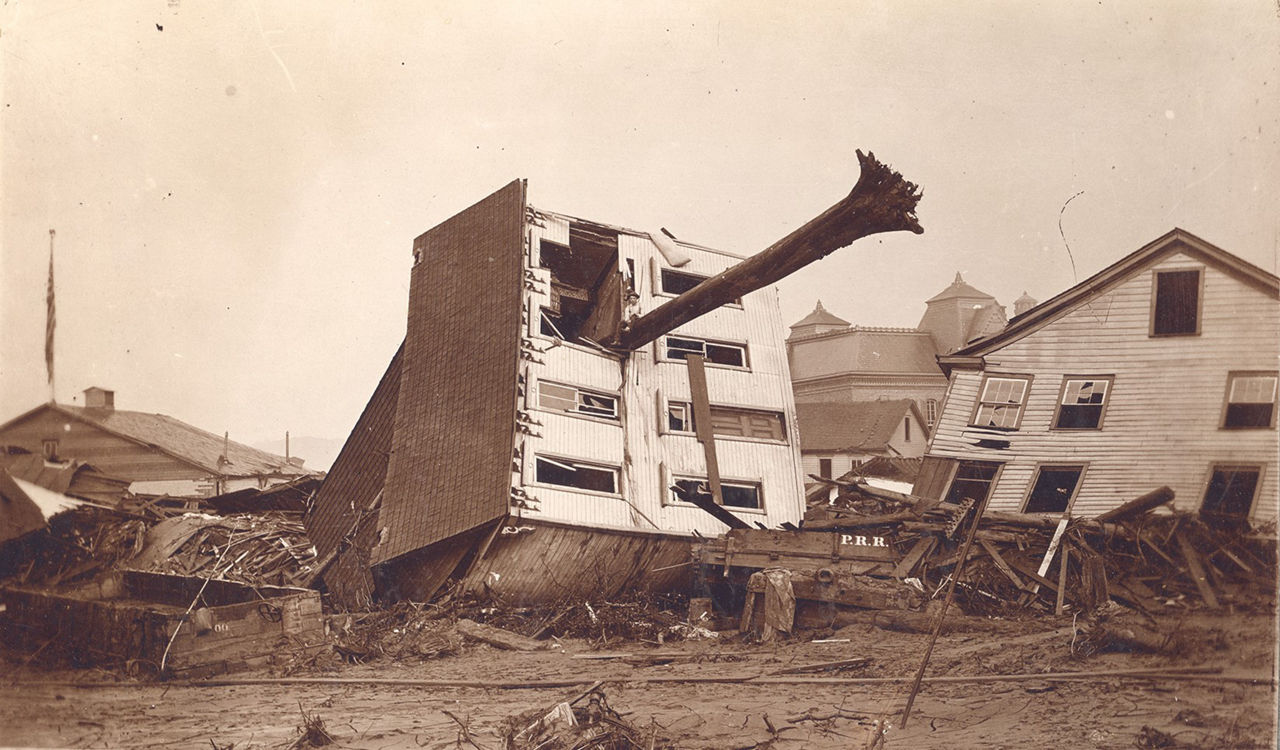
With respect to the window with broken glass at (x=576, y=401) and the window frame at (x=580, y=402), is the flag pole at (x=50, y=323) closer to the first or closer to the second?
the window frame at (x=580, y=402)

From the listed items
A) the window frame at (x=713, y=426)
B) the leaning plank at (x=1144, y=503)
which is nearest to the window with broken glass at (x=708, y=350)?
the window frame at (x=713, y=426)

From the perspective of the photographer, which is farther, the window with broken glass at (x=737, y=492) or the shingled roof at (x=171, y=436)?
the window with broken glass at (x=737, y=492)

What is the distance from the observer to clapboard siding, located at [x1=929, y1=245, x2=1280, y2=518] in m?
7.82

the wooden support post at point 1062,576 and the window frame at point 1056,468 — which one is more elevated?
the window frame at point 1056,468

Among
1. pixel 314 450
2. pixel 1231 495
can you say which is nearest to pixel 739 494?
pixel 314 450

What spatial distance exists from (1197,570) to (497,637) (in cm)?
688

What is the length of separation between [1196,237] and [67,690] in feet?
33.7

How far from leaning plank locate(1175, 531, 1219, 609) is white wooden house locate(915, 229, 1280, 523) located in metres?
0.30

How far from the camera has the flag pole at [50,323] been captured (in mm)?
8344

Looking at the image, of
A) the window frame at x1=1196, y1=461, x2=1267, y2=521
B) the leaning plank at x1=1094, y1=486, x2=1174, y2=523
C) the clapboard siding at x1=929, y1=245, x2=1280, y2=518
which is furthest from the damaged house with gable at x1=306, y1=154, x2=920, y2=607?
the window frame at x1=1196, y1=461, x2=1267, y2=521

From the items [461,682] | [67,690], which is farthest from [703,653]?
[67,690]

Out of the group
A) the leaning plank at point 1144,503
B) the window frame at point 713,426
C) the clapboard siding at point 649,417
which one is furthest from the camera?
the window frame at point 713,426

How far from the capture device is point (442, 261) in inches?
534

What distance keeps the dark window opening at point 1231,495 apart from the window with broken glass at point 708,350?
8.04m
